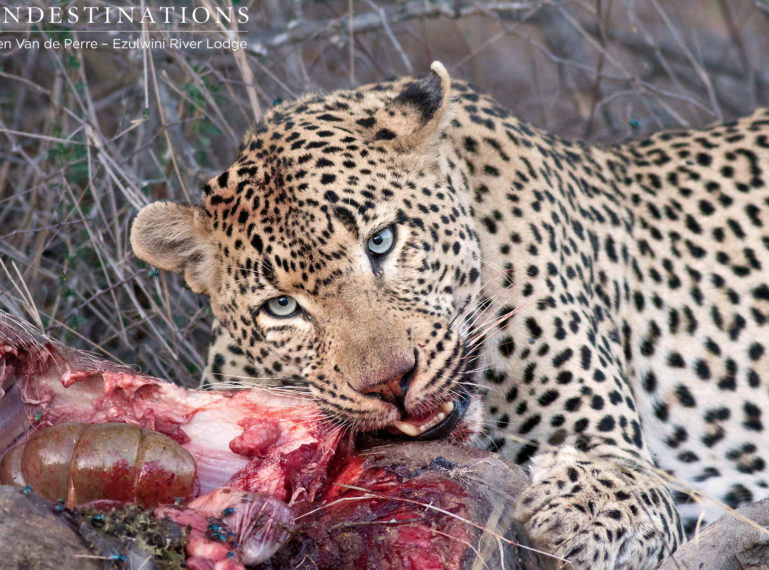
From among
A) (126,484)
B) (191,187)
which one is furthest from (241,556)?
(191,187)

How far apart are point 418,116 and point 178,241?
53.7 inches

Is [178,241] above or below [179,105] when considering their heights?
below

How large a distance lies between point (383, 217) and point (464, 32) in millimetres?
6439

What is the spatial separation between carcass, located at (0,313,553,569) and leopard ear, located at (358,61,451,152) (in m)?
1.40

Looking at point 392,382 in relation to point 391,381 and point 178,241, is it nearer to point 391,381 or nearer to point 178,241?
point 391,381

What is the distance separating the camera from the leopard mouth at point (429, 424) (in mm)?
3896

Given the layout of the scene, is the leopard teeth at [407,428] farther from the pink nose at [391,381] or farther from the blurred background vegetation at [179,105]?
the blurred background vegetation at [179,105]

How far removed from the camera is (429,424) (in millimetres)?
3967

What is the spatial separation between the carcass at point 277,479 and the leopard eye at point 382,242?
76cm

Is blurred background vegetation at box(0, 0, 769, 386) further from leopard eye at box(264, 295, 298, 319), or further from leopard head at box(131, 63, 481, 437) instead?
leopard eye at box(264, 295, 298, 319)

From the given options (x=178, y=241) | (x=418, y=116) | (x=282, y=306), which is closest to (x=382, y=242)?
(x=282, y=306)

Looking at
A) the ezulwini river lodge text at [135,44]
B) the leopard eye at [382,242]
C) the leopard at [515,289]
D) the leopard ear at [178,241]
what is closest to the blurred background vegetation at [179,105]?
the ezulwini river lodge text at [135,44]

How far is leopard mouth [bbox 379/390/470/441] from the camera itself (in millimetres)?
3896

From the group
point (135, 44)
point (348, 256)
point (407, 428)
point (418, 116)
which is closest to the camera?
point (407, 428)
